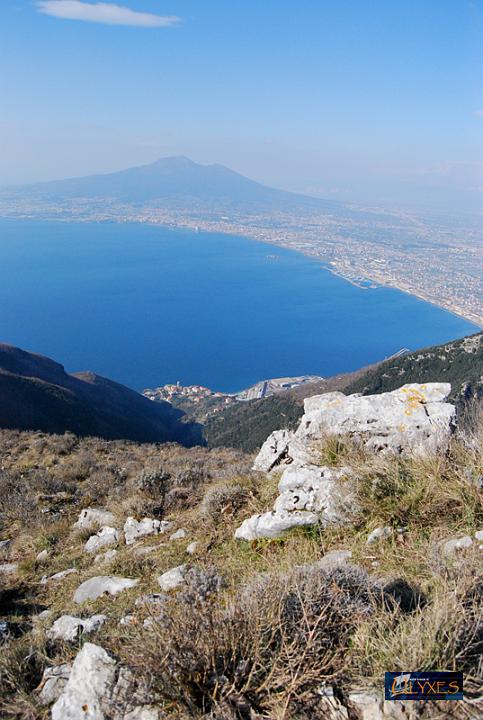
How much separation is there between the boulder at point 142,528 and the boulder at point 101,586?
1.04 meters

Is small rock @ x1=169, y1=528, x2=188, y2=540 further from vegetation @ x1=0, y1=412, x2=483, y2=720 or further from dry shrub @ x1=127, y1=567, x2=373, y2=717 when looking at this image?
dry shrub @ x1=127, y1=567, x2=373, y2=717

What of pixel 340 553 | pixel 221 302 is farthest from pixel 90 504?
pixel 221 302

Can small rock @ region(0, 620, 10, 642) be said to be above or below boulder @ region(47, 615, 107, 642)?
below

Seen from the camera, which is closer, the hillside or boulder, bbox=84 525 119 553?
boulder, bbox=84 525 119 553

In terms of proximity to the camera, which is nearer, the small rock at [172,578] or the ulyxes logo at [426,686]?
the ulyxes logo at [426,686]

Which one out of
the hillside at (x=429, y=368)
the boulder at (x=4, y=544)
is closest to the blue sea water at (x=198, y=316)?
the hillside at (x=429, y=368)

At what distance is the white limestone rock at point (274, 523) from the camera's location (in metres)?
4.19

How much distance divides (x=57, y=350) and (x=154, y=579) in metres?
92.5

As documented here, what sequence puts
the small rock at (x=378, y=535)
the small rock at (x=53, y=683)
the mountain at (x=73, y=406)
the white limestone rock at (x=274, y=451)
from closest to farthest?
the small rock at (x=53, y=683), the small rock at (x=378, y=535), the white limestone rock at (x=274, y=451), the mountain at (x=73, y=406)

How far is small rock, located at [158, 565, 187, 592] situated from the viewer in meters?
3.70

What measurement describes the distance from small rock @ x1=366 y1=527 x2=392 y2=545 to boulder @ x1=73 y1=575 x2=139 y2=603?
7.08 feet

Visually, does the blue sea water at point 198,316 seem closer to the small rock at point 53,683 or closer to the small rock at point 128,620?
the small rock at point 128,620

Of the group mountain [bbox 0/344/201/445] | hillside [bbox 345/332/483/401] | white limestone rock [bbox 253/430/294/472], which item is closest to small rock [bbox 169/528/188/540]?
white limestone rock [bbox 253/430/294/472]

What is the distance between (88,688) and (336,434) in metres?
3.55
